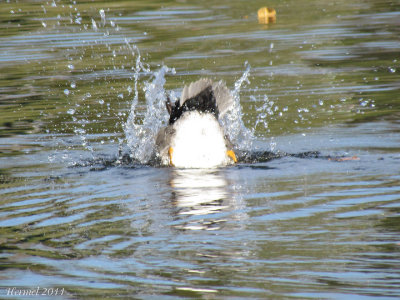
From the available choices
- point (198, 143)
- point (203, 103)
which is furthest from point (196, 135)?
point (203, 103)

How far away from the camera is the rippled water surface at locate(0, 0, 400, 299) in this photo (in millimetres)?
4605

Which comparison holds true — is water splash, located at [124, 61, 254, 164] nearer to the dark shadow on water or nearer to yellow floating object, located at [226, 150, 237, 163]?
the dark shadow on water

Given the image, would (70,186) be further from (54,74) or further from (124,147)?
(54,74)

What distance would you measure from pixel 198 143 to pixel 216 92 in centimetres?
100

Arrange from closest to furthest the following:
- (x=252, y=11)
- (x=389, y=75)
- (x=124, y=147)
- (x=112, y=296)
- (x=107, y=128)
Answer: (x=112, y=296), (x=124, y=147), (x=107, y=128), (x=389, y=75), (x=252, y=11)

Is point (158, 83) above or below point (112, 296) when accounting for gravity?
above

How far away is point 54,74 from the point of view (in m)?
13.1

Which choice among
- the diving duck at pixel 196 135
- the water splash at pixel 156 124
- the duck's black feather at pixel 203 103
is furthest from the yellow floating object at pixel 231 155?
the water splash at pixel 156 124

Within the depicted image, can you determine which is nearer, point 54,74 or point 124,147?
point 124,147

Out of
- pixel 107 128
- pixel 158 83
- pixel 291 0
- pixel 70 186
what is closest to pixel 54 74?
pixel 107 128

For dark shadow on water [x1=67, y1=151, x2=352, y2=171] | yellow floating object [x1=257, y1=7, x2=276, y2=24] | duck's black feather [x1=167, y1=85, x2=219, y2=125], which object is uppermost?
yellow floating object [x1=257, y1=7, x2=276, y2=24]

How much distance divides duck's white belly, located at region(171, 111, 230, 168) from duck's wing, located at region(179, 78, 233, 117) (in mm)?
281

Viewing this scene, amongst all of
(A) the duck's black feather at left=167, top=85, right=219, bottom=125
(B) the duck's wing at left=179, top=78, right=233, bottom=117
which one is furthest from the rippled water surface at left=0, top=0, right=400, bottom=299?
(A) the duck's black feather at left=167, top=85, right=219, bottom=125

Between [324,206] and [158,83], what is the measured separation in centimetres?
358
